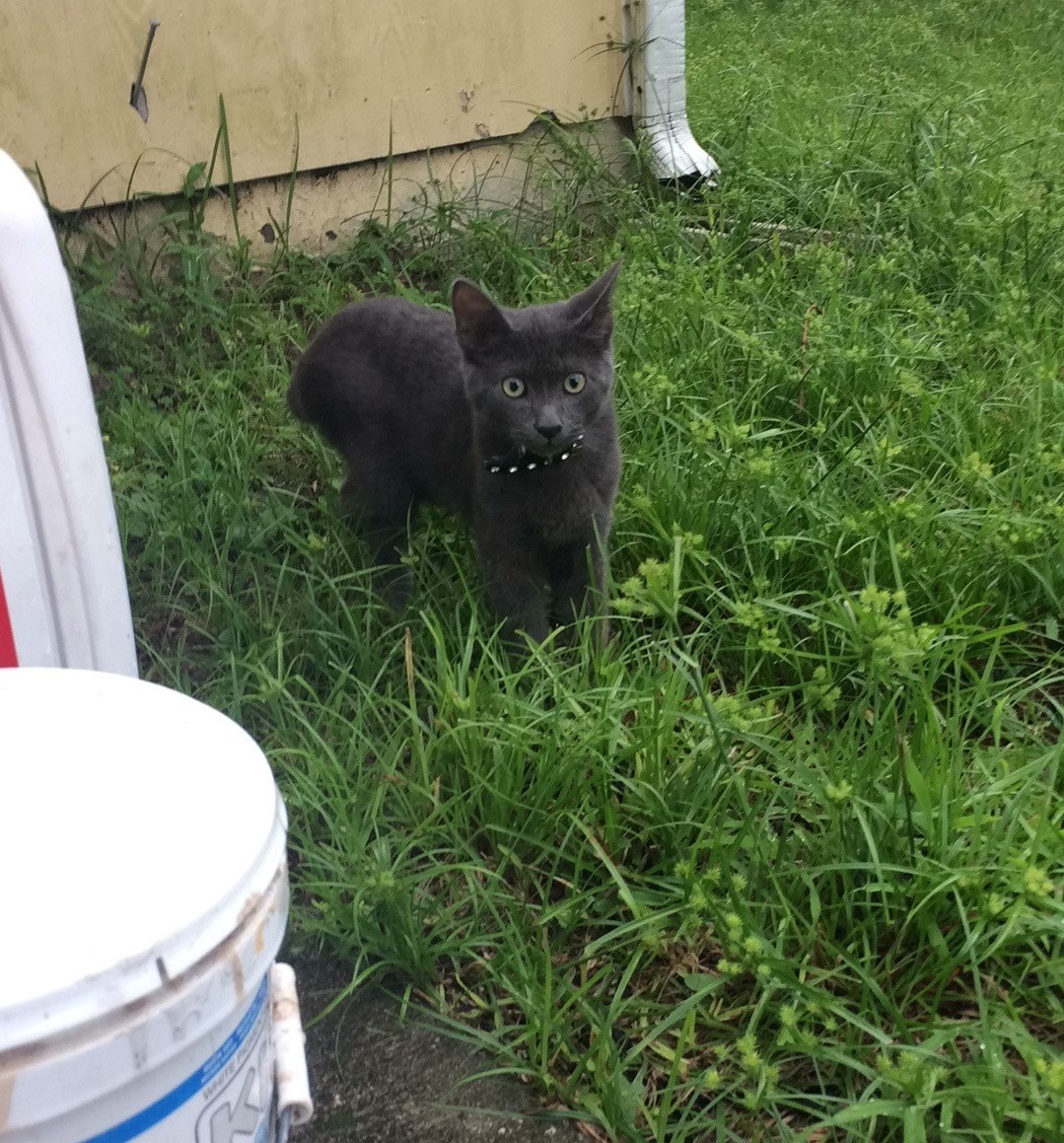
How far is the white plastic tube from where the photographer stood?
0.96 meters

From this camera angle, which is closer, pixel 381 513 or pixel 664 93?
pixel 381 513

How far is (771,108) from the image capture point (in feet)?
14.4

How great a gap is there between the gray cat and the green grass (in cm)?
12

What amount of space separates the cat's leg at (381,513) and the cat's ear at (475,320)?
0.42 meters

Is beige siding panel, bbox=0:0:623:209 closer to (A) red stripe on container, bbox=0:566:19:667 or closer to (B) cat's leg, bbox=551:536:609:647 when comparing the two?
(B) cat's leg, bbox=551:536:609:647

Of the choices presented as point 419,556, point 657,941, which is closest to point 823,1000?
point 657,941

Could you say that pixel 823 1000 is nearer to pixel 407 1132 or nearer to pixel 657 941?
pixel 657 941

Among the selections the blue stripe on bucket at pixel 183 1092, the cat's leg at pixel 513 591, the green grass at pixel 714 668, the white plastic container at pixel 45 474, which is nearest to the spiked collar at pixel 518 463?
the cat's leg at pixel 513 591

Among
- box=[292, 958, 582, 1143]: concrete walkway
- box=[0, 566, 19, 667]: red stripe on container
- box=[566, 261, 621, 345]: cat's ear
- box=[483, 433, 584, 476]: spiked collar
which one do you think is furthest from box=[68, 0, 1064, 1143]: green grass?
box=[0, 566, 19, 667]: red stripe on container

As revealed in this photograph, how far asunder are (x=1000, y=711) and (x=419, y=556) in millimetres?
1158

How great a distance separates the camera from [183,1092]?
30.0 inches

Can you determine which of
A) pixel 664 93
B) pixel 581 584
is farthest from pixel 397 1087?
pixel 664 93

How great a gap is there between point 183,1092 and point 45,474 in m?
0.84

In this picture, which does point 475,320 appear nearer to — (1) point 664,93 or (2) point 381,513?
(2) point 381,513
